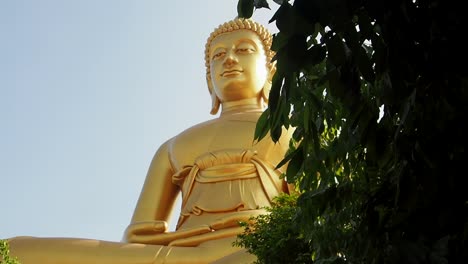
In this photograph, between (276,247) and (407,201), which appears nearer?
(407,201)

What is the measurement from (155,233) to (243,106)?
1616 mm

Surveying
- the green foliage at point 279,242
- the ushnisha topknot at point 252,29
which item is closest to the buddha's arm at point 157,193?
the ushnisha topknot at point 252,29

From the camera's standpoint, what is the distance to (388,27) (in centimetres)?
154

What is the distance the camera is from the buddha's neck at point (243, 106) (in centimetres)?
741

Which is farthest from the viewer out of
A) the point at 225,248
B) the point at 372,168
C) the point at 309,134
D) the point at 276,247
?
the point at 225,248

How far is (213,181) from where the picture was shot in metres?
6.69

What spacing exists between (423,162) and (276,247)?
1546 mm

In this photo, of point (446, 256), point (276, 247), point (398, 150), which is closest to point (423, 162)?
point (398, 150)

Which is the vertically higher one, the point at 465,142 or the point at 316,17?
the point at 316,17

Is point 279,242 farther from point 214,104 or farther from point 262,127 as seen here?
point 214,104

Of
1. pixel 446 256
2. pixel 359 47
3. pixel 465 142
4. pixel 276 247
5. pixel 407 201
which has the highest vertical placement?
pixel 359 47

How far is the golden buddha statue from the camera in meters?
5.98

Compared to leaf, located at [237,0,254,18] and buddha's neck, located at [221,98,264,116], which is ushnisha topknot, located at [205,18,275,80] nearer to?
buddha's neck, located at [221,98,264,116]

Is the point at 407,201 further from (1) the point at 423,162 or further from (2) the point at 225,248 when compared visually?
(2) the point at 225,248
